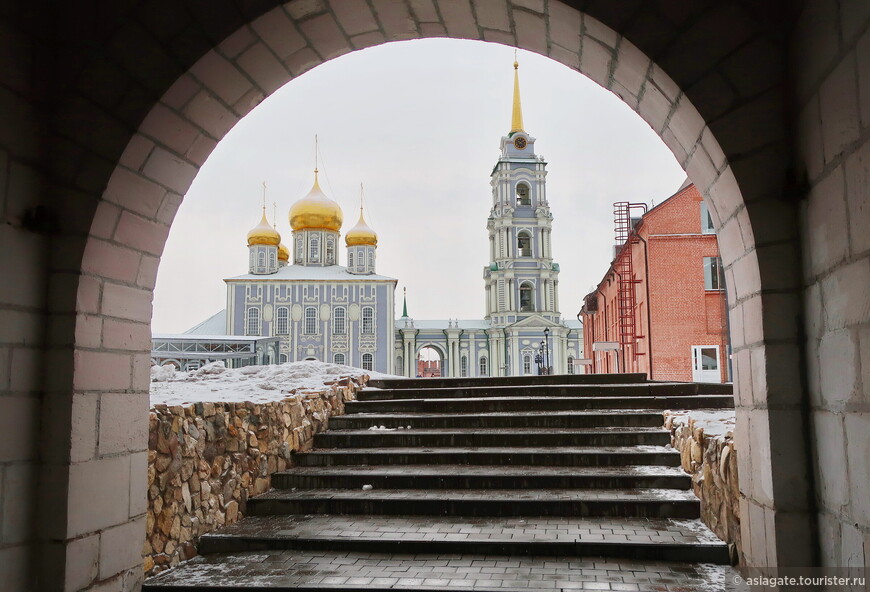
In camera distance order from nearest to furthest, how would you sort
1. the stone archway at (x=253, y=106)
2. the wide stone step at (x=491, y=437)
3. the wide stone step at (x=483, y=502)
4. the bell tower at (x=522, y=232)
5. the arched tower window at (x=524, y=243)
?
the stone archway at (x=253, y=106) → the wide stone step at (x=483, y=502) → the wide stone step at (x=491, y=437) → the bell tower at (x=522, y=232) → the arched tower window at (x=524, y=243)

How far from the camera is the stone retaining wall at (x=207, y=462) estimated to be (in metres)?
5.00

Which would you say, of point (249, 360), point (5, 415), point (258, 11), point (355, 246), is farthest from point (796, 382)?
point (355, 246)

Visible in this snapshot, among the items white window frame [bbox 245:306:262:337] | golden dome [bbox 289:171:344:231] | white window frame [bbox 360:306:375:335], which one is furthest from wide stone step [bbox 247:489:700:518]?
golden dome [bbox 289:171:344:231]

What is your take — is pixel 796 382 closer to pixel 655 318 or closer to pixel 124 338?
pixel 124 338

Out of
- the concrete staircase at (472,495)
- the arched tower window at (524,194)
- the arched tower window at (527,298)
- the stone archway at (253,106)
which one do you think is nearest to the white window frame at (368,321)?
the arched tower window at (527,298)

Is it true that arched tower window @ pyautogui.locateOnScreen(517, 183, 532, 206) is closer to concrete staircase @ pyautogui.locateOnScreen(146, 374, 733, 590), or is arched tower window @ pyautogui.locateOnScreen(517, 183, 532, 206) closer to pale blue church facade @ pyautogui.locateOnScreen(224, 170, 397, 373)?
pale blue church facade @ pyautogui.locateOnScreen(224, 170, 397, 373)

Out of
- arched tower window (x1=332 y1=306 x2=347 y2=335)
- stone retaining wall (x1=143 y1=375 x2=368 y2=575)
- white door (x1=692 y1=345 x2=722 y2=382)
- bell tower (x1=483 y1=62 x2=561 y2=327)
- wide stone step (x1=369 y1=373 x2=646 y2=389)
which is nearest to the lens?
stone retaining wall (x1=143 y1=375 x2=368 y2=575)

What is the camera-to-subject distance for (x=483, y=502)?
19.6ft

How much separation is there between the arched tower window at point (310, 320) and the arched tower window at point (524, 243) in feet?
59.0

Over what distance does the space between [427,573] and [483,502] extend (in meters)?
1.40

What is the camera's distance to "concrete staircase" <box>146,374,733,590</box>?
4859mm

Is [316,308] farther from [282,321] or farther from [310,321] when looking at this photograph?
[282,321]

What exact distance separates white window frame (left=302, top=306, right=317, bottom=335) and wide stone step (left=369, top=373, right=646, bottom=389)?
4727 cm

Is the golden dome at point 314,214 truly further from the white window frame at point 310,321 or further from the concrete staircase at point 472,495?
the concrete staircase at point 472,495
